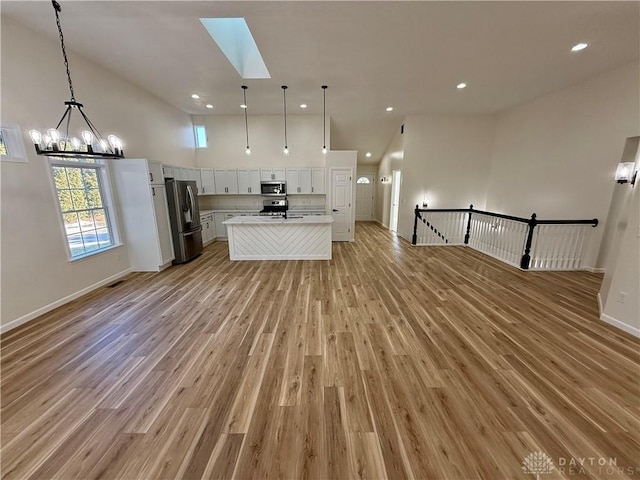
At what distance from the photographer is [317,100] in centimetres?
571

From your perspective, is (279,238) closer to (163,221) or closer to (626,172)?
(163,221)

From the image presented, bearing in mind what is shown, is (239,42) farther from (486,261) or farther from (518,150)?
(518,150)

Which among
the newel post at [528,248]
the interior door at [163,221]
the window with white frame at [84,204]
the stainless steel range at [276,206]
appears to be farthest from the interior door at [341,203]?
the window with white frame at [84,204]

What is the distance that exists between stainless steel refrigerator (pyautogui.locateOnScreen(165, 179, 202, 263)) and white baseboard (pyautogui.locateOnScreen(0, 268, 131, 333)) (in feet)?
3.49

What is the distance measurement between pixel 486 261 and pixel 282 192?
218 inches

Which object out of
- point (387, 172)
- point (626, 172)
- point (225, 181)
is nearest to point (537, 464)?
point (626, 172)

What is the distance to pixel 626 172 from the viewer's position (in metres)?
3.90

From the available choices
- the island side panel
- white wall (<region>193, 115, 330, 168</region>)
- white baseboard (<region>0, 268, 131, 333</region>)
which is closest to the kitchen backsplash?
white wall (<region>193, 115, 330, 168</region>)

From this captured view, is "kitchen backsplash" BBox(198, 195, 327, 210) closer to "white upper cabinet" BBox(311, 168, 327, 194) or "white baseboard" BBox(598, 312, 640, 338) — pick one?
"white upper cabinet" BBox(311, 168, 327, 194)

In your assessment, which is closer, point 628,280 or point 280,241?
point 628,280

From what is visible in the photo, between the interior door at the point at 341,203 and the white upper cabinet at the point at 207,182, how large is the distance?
3648 mm

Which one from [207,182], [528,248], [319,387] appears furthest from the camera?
[207,182]

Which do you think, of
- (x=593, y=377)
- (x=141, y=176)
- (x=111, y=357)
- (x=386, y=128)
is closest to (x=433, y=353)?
(x=593, y=377)

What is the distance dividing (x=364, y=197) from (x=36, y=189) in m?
10.1
